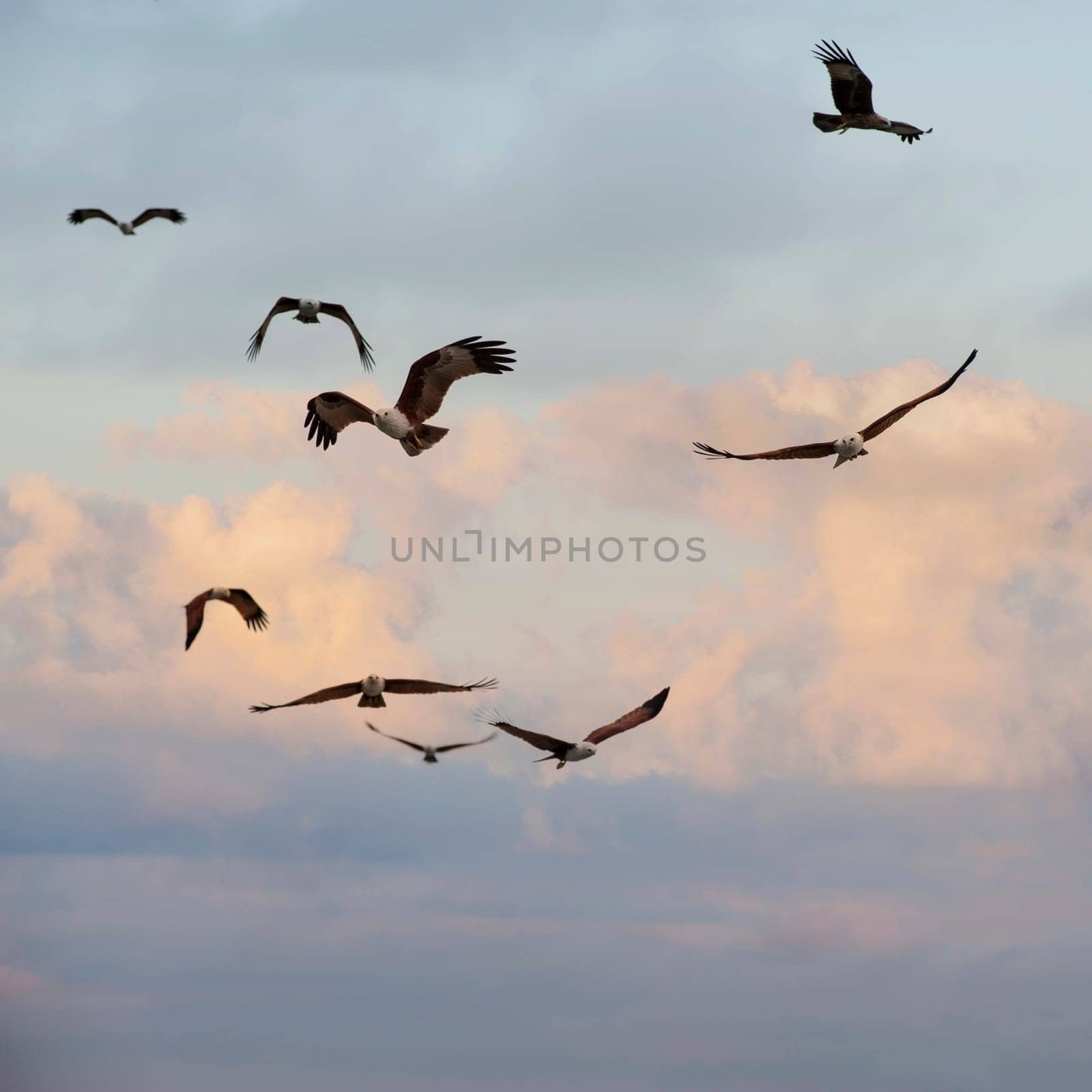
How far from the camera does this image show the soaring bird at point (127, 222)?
54375mm

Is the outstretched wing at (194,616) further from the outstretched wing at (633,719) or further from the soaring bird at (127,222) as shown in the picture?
the soaring bird at (127,222)

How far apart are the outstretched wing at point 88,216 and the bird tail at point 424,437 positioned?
65.5 ft

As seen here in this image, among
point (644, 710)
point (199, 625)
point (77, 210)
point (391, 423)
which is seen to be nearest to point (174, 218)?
point (77, 210)

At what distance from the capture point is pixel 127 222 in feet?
179

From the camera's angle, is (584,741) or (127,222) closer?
(584,741)

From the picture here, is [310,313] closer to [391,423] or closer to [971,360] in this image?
[391,423]

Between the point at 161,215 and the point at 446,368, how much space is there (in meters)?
19.5

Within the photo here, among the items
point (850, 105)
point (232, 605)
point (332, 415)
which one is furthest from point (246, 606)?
point (850, 105)

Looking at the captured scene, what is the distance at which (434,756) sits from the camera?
3212 cm

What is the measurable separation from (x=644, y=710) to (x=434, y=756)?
8.59 meters

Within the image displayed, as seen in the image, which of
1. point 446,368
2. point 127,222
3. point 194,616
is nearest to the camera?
point 194,616

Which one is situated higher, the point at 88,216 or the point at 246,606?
the point at 88,216

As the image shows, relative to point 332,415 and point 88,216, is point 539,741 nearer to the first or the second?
point 332,415

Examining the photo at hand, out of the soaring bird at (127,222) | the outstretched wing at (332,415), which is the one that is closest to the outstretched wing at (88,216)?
the soaring bird at (127,222)
